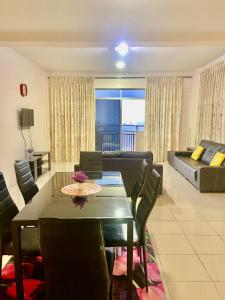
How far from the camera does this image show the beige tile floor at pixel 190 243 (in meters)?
2.12

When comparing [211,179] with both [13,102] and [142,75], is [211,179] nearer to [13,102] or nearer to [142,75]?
[13,102]

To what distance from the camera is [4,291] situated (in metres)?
2.04

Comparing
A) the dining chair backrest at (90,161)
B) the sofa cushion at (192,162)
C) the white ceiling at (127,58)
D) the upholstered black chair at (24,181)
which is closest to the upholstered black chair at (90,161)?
the dining chair backrest at (90,161)

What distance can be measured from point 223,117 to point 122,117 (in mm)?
3468

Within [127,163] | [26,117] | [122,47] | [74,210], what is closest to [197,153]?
[127,163]

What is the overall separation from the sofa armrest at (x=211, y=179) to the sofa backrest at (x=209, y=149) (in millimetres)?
701

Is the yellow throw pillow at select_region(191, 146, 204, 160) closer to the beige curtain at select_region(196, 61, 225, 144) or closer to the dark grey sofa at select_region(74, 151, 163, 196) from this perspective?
the beige curtain at select_region(196, 61, 225, 144)

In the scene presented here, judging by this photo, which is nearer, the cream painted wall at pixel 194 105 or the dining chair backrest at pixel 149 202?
the dining chair backrest at pixel 149 202

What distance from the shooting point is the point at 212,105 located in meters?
6.09

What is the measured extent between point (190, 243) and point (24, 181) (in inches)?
76.4

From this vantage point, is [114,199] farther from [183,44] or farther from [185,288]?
[183,44]

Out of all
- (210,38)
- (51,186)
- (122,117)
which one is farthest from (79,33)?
(122,117)

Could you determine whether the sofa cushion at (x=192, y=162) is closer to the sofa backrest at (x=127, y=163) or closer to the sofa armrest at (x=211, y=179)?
the sofa armrest at (x=211, y=179)

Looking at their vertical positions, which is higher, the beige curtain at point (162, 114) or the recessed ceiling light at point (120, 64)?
the recessed ceiling light at point (120, 64)
